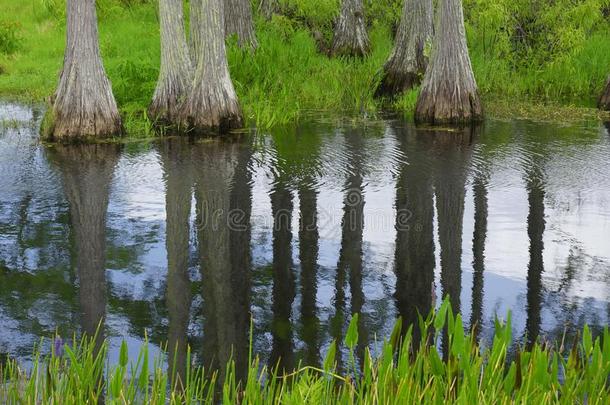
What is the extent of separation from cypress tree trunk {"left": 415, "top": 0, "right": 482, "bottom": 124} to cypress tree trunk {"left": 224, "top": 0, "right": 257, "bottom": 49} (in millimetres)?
5372

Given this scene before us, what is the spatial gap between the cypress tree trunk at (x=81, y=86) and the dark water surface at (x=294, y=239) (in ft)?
1.76

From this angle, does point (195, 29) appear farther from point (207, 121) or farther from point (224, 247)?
point (224, 247)

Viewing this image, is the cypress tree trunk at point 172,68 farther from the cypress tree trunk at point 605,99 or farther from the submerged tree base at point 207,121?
the cypress tree trunk at point 605,99

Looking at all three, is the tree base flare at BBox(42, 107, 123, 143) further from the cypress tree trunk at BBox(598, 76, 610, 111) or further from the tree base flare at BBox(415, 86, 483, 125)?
the cypress tree trunk at BBox(598, 76, 610, 111)

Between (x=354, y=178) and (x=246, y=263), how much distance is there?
3.65 metres

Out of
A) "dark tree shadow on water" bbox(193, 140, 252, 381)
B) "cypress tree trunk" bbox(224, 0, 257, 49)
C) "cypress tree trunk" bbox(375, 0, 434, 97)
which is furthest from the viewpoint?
"cypress tree trunk" bbox(224, 0, 257, 49)

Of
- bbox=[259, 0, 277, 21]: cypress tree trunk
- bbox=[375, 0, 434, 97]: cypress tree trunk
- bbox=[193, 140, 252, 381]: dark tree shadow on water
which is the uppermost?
bbox=[259, 0, 277, 21]: cypress tree trunk

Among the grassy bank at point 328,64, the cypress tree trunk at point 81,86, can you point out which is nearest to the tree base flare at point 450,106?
the grassy bank at point 328,64

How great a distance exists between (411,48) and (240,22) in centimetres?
376

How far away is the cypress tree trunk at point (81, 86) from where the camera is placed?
13992 millimetres

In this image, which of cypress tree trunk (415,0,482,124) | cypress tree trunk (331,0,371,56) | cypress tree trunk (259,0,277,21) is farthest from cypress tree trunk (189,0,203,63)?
cypress tree trunk (259,0,277,21)

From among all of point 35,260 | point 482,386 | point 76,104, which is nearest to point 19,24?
point 76,104

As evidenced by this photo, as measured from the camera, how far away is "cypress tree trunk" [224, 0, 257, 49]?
20.0 meters

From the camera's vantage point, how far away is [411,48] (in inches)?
739
